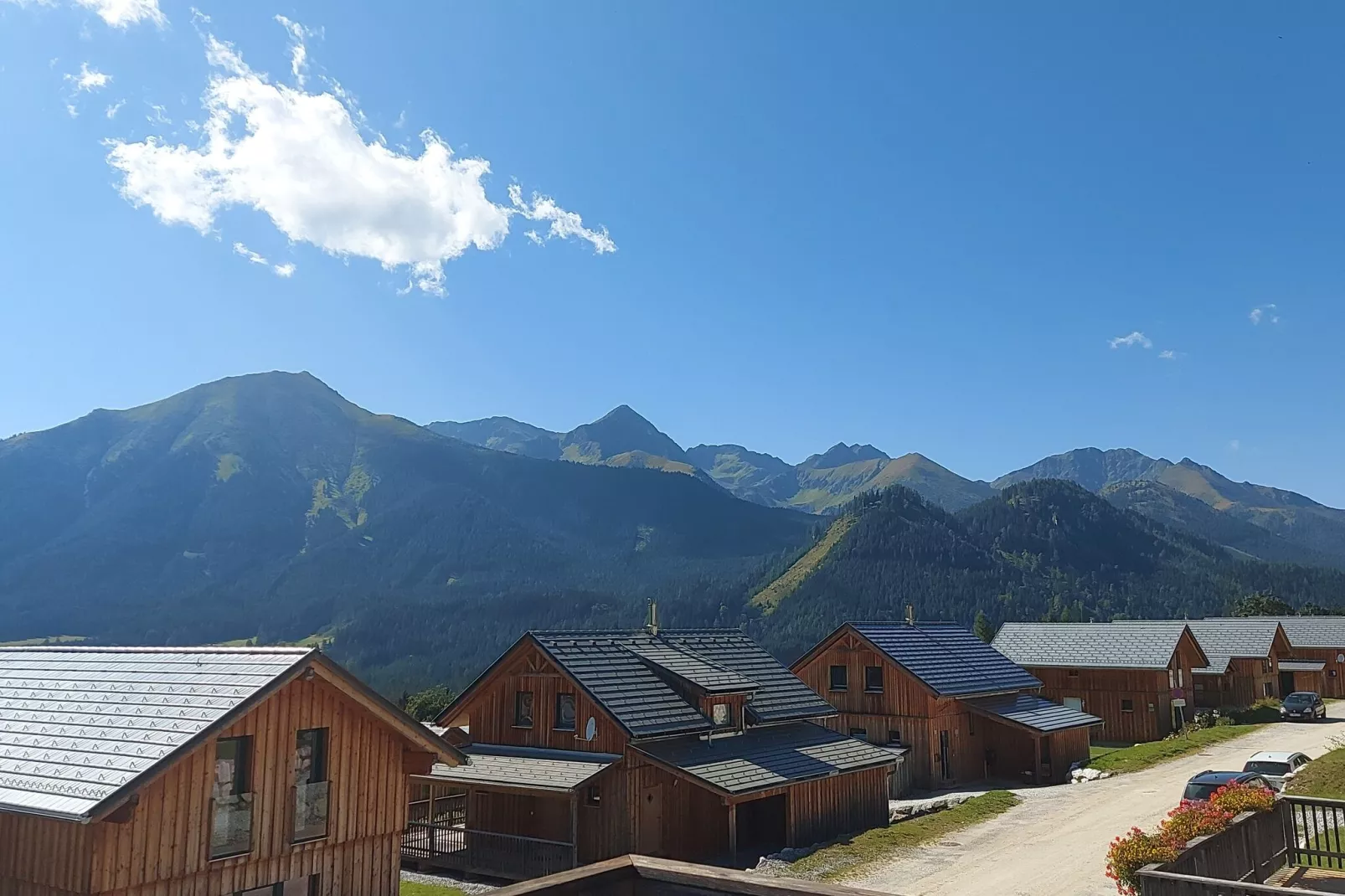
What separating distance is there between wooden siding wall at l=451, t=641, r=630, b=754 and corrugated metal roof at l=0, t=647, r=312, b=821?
11711 mm

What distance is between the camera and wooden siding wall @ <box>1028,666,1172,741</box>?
4919 centimetres

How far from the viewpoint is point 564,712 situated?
27.7 m

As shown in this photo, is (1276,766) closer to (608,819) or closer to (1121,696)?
(608,819)

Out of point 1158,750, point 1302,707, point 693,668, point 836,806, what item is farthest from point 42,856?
point 1302,707

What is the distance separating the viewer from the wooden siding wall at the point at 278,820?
14.2 metres

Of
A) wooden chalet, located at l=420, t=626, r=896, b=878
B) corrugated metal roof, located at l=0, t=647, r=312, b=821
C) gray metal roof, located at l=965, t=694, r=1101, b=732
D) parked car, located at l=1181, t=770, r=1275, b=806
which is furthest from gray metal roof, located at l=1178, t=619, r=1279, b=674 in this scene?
corrugated metal roof, located at l=0, t=647, r=312, b=821

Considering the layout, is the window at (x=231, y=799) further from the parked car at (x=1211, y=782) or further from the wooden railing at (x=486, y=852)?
the parked car at (x=1211, y=782)

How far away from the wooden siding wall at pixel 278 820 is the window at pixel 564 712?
9.21 metres

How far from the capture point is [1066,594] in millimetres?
193000

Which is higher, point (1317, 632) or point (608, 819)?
point (1317, 632)

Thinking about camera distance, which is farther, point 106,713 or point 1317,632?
point 1317,632

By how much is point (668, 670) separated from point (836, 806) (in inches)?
264

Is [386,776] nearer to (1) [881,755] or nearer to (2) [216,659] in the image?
(2) [216,659]

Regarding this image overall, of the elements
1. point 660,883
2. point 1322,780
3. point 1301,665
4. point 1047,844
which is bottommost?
point 1047,844
